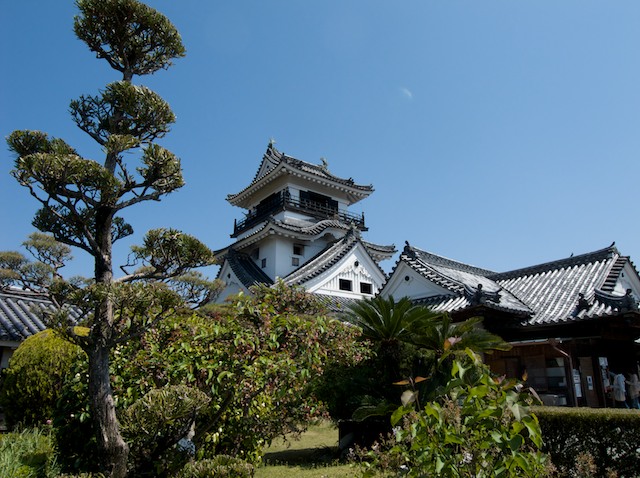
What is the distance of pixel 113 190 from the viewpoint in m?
4.82

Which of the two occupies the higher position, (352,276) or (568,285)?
(352,276)

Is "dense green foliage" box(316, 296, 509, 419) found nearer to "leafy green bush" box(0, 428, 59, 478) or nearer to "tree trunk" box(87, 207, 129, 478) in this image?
"leafy green bush" box(0, 428, 59, 478)

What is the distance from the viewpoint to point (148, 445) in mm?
4980

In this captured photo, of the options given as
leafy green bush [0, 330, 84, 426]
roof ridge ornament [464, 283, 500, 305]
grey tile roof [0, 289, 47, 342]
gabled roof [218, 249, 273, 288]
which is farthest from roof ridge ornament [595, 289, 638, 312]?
gabled roof [218, 249, 273, 288]

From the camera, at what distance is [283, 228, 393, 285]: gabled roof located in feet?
77.0

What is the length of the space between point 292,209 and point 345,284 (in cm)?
638

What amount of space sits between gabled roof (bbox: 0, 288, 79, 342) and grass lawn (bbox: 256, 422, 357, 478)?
5.90 m

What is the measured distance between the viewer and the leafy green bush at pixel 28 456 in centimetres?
511

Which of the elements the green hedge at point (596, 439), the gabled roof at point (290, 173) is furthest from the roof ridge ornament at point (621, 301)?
the gabled roof at point (290, 173)

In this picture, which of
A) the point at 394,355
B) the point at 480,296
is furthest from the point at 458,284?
the point at 394,355

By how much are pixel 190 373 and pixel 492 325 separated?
35.3 feet

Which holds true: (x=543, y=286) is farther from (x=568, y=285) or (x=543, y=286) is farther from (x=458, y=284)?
(x=458, y=284)

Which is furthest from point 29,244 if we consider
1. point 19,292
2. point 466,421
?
point 466,421

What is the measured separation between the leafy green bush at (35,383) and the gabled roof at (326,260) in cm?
1474
